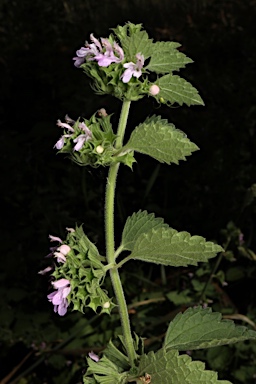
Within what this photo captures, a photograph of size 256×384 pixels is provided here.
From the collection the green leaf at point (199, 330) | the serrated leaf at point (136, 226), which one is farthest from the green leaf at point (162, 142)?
the green leaf at point (199, 330)

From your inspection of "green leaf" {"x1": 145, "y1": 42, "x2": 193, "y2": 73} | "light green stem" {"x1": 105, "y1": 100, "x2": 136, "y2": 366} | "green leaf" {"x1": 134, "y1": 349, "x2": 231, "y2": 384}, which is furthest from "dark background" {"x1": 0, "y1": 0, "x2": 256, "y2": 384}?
"green leaf" {"x1": 134, "y1": 349, "x2": 231, "y2": 384}

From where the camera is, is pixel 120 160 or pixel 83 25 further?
pixel 83 25

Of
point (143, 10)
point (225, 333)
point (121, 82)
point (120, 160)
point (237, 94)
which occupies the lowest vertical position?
point (143, 10)

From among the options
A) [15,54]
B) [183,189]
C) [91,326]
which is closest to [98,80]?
[91,326]

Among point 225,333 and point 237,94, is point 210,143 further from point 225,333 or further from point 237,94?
point 225,333

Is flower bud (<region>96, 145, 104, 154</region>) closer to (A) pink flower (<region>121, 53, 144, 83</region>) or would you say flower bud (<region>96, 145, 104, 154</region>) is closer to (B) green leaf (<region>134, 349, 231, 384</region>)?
(A) pink flower (<region>121, 53, 144, 83</region>)

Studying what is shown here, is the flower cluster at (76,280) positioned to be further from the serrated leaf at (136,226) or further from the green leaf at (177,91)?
the green leaf at (177,91)

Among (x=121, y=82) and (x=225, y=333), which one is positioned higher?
(x=121, y=82)
